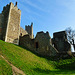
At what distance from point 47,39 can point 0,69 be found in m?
12.0

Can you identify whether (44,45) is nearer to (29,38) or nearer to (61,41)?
(29,38)

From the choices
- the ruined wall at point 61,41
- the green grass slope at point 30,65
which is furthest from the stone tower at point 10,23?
the ruined wall at point 61,41

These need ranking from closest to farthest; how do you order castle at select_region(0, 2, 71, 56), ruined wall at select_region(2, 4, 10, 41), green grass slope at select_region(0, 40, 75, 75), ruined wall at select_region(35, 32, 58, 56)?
green grass slope at select_region(0, 40, 75, 75)
ruined wall at select_region(35, 32, 58, 56)
castle at select_region(0, 2, 71, 56)
ruined wall at select_region(2, 4, 10, 41)

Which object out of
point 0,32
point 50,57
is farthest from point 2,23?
point 50,57

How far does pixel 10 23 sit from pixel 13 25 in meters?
0.94

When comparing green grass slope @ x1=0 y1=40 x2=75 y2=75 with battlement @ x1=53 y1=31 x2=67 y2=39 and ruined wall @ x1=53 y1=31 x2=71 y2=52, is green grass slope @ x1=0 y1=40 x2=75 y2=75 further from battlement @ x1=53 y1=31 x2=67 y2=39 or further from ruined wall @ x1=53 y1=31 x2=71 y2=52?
battlement @ x1=53 y1=31 x2=67 y2=39

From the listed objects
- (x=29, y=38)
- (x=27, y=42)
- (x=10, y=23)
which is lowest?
(x=27, y=42)

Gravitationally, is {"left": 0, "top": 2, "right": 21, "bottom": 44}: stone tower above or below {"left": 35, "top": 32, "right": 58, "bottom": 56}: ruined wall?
above

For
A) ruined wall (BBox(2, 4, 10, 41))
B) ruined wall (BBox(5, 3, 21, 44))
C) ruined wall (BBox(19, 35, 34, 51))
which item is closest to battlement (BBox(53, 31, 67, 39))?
ruined wall (BBox(19, 35, 34, 51))

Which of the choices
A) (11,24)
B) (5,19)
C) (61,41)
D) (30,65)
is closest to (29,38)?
(11,24)

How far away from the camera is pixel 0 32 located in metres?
18.7

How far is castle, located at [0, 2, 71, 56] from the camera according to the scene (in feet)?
55.7

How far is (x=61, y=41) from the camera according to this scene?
19125mm

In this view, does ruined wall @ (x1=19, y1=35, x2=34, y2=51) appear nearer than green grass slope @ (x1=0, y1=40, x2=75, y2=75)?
No
